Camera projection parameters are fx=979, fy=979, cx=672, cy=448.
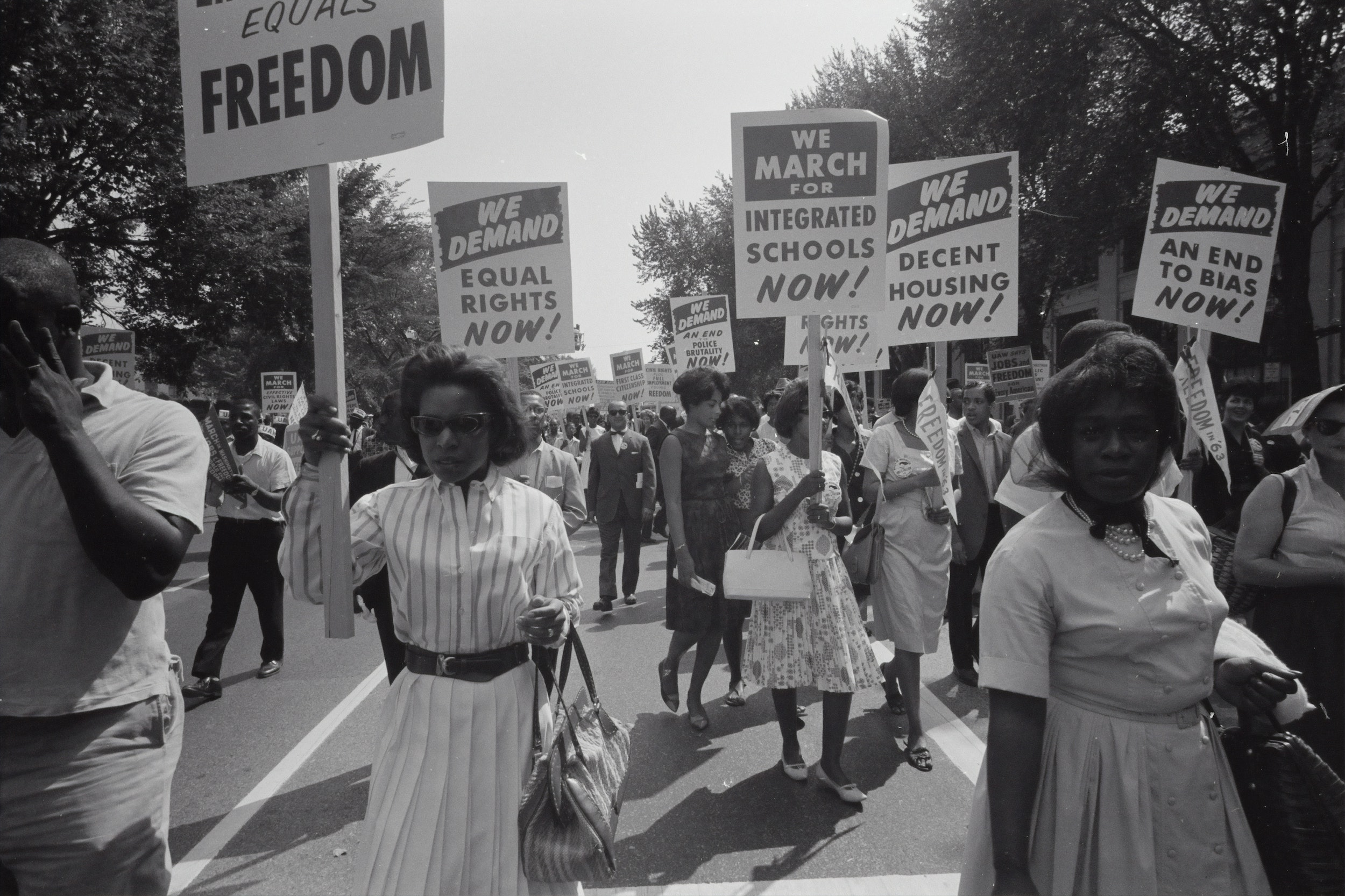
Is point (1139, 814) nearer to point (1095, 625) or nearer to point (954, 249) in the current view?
point (1095, 625)

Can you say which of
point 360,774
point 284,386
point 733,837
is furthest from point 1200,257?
point 284,386

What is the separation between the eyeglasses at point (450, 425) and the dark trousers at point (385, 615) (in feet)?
8.21

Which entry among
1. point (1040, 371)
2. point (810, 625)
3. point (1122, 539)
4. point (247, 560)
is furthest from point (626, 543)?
point (1040, 371)

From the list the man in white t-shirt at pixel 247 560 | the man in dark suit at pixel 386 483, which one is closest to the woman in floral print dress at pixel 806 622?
the man in dark suit at pixel 386 483

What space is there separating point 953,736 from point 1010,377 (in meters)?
10.6

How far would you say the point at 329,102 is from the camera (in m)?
3.12

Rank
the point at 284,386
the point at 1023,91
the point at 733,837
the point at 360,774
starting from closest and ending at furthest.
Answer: the point at 733,837, the point at 360,774, the point at 1023,91, the point at 284,386

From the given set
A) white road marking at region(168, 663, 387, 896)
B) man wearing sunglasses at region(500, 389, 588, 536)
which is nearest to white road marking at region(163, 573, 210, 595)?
white road marking at region(168, 663, 387, 896)

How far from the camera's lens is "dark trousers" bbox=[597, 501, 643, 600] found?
995 cm

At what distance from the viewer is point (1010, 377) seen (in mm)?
15062

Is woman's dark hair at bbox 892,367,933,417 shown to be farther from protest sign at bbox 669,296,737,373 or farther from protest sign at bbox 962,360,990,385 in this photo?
protest sign at bbox 962,360,990,385

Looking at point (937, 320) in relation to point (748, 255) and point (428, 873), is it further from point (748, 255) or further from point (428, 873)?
point (428, 873)

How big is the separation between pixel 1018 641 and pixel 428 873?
1.53 meters

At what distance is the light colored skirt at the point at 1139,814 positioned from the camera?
1.96 m
